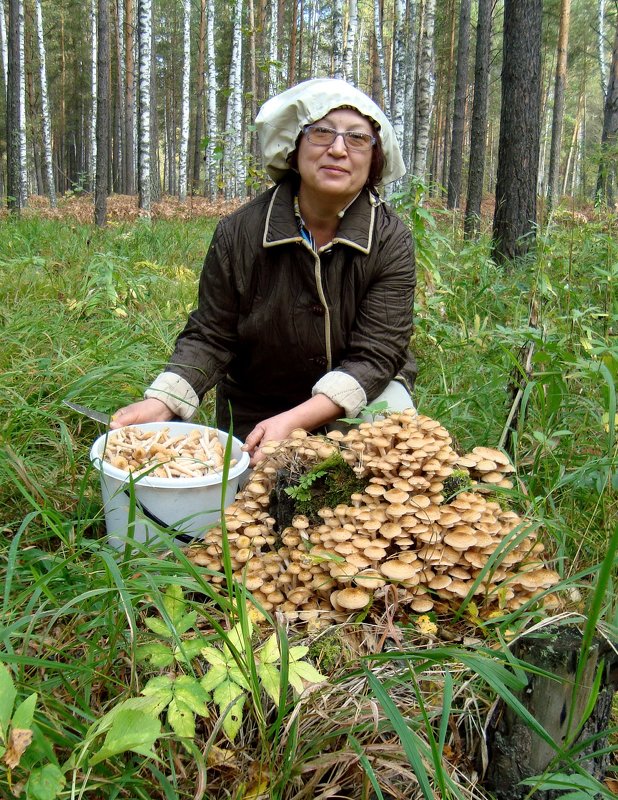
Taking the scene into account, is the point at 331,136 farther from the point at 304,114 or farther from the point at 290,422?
the point at 290,422

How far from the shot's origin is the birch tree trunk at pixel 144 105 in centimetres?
1116

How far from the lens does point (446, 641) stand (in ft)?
5.56

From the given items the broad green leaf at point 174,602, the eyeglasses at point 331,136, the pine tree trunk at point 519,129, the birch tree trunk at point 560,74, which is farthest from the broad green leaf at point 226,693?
the birch tree trunk at point 560,74

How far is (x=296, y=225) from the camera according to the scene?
2.60 metres

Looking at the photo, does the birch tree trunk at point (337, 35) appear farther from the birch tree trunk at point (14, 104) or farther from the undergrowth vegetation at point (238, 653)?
the undergrowth vegetation at point (238, 653)

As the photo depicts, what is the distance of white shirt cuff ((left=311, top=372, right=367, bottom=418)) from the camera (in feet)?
8.07

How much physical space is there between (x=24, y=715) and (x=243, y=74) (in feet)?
86.2

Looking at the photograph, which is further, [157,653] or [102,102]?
[102,102]

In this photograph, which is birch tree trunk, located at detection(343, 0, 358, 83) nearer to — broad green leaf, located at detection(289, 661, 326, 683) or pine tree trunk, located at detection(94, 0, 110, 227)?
pine tree trunk, located at detection(94, 0, 110, 227)

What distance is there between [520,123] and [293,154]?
4457 mm

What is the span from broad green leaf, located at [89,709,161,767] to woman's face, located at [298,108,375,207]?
1.92m

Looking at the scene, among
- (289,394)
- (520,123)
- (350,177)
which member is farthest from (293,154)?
(520,123)

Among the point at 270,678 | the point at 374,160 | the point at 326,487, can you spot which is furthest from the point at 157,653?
the point at 374,160

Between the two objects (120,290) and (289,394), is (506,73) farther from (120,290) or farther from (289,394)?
(289,394)
